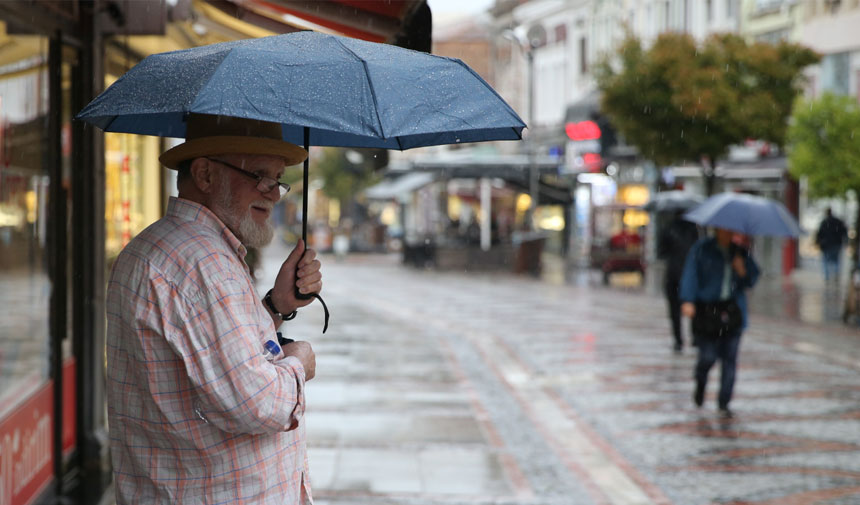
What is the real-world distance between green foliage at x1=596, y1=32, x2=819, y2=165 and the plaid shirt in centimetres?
2325

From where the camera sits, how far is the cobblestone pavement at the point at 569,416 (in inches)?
278

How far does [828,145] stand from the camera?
1830 centimetres

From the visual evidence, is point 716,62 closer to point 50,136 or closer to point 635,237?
point 635,237

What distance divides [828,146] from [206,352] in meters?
17.2

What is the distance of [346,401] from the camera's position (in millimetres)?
9922

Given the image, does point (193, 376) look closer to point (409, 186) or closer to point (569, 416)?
point (569, 416)

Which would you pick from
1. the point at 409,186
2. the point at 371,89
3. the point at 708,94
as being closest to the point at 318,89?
the point at 371,89

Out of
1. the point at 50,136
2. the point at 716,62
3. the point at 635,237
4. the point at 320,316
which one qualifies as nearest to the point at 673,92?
the point at 716,62

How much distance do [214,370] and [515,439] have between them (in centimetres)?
616

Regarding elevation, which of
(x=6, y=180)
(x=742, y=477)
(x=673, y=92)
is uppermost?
(x=673, y=92)

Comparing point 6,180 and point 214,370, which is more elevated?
point 6,180

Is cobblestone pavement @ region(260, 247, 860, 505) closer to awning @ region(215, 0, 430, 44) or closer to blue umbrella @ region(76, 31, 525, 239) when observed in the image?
awning @ region(215, 0, 430, 44)

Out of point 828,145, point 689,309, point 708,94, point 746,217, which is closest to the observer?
point 689,309

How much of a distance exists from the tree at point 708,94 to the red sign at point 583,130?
14.0 meters
